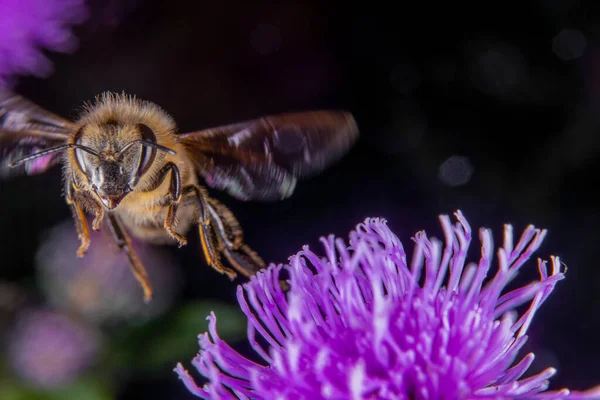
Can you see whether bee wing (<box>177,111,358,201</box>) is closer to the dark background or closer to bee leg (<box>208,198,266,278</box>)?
bee leg (<box>208,198,266,278</box>)

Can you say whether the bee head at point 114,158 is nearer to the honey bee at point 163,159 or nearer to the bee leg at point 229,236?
the honey bee at point 163,159

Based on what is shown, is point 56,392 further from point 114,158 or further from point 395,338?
point 395,338

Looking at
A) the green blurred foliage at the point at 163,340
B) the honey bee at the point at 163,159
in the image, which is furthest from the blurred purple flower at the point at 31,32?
the green blurred foliage at the point at 163,340

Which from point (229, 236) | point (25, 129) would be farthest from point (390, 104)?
point (25, 129)

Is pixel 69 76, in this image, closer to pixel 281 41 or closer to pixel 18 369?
pixel 281 41

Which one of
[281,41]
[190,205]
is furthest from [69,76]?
[190,205]

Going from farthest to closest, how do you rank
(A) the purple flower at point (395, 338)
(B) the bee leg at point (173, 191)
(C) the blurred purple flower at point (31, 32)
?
(C) the blurred purple flower at point (31, 32) → (B) the bee leg at point (173, 191) → (A) the purple flower at point (395, 338)
